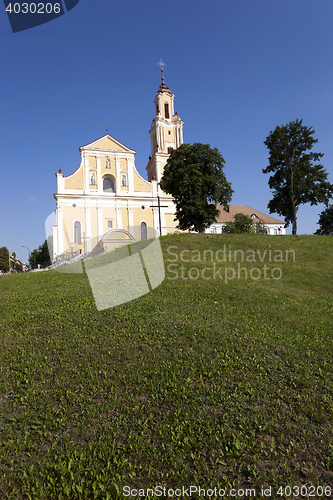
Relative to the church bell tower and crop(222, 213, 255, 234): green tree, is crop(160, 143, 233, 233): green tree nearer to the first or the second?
crop(222, 213, 255, 234): green tree

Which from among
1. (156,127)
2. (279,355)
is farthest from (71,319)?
(156,127)

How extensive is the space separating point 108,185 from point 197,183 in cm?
2235

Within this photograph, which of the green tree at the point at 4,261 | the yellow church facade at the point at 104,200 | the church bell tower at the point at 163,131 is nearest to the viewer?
the yellow church facade at the point at 104,200

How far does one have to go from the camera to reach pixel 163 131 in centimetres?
5116

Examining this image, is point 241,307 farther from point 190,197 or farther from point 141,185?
point 141,185

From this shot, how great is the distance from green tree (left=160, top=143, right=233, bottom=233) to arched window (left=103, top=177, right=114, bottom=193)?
1805 centimetres

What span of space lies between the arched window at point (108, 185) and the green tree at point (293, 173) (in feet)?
79.9

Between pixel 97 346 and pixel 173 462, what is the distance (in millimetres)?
3422

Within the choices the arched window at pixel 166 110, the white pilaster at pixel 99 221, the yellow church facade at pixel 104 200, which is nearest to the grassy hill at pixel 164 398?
the yellow church facade at pixel 104 200

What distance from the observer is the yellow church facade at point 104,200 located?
41156 millimetres

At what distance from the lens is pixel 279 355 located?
235 inches

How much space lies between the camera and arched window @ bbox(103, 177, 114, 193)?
44466 millimetres

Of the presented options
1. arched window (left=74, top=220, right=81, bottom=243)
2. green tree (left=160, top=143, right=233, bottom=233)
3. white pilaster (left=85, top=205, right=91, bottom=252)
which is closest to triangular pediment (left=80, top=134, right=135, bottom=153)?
white pilaster (left=85, top=205, right=91, bottom=252)

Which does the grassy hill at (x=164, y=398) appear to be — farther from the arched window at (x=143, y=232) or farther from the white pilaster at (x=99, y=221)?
the arched window at (x=143, y=232)
